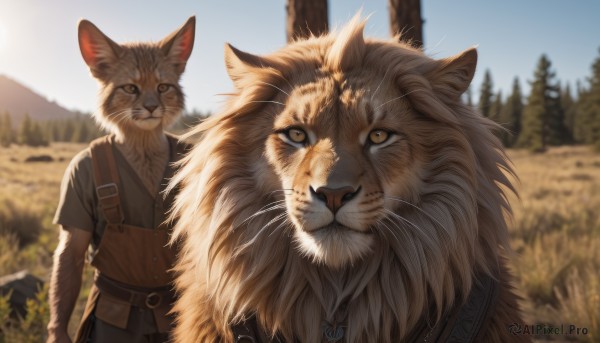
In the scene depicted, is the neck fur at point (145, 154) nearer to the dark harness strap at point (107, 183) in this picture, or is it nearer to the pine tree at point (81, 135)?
the dark harness strap at point (107, 183)

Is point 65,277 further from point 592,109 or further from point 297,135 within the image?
point 592,109

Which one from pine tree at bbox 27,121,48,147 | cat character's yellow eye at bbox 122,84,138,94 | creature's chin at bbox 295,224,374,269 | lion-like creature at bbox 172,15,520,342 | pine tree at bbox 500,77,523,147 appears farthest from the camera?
pine tree at bbox 27,121,48,147

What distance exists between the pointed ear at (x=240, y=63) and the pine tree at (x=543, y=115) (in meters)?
53.7

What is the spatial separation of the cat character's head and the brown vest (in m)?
0.22

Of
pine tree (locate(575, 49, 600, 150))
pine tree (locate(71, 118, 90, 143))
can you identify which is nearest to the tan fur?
pine tree (locate(575, 49, 600, 150))

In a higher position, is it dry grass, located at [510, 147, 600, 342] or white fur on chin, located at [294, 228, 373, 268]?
white fur on chin, located at [294, 228, 373, 268]

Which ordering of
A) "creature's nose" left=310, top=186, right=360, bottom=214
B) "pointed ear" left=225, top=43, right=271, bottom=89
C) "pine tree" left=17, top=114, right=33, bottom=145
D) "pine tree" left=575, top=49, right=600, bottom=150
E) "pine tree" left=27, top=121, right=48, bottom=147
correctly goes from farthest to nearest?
1. "pine tree" left=27, top=121, right=48, bottom=147
2. "pine tree" left=17, top=114, right=33, bottom=145
3. "pine tree" left=575, top=49, right=600, bottom=150
4. "pointed ear" left=225, top=43, right=271, bottom=89
5. "creature's nose" left=310, top=186, right=360, bottom=214

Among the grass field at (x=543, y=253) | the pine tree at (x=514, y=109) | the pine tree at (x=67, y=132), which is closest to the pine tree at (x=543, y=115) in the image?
the pine tree at (x=514, y=109)

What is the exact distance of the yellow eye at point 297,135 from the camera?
8.42 feet

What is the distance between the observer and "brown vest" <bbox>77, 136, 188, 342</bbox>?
3.44 m

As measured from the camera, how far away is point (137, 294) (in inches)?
140

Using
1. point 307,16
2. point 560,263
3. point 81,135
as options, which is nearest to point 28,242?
point 307,16

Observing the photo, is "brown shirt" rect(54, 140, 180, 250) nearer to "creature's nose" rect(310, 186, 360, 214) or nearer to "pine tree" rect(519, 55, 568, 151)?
"creature's nose" rect(310, 186, 360, 214)

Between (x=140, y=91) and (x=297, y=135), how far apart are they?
5.06 ft
